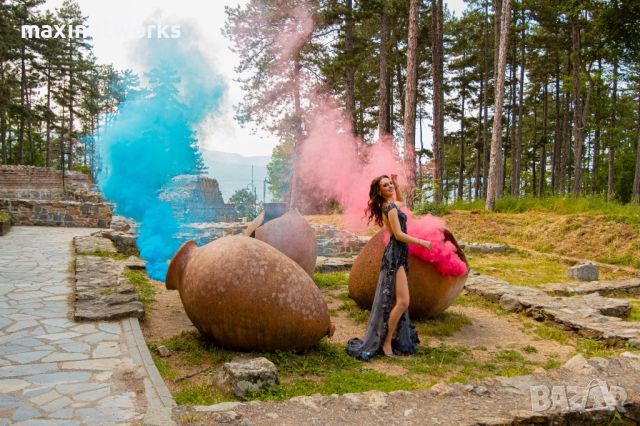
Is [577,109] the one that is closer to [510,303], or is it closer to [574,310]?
[510,303]

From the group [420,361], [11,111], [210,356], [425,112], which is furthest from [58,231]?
[425,112]

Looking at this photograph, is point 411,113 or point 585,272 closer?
point 585,272

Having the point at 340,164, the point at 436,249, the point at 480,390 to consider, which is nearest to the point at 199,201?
the point at 340,164

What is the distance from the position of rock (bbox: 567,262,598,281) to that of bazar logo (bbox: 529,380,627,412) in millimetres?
7152

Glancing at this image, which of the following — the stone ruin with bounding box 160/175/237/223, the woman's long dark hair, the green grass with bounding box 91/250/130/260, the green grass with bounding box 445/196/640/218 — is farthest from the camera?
the stone ruin with bounding box 160/175/237/223

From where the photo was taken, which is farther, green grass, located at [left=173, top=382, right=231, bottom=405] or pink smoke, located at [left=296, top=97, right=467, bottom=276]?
pink smoke, located at [left=296, top=97, right=467, bottom=276]

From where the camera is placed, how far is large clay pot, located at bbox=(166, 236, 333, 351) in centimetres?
447

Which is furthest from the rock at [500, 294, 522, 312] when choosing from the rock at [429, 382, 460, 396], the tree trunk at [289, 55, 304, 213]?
the tree trunk at [289, 55, 304, 213]

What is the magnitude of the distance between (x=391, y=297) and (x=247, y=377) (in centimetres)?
202

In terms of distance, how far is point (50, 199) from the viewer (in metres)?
23.4

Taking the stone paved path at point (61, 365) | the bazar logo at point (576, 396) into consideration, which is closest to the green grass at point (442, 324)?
the bazar logo at point (576, 396)

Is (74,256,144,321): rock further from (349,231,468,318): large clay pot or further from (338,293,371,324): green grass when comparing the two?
(349,231,468,318): large clay pot

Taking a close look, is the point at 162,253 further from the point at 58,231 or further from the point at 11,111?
the point at 11,111

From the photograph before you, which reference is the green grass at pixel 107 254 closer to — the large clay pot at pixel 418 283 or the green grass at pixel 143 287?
the green grass at pixel 143 287
